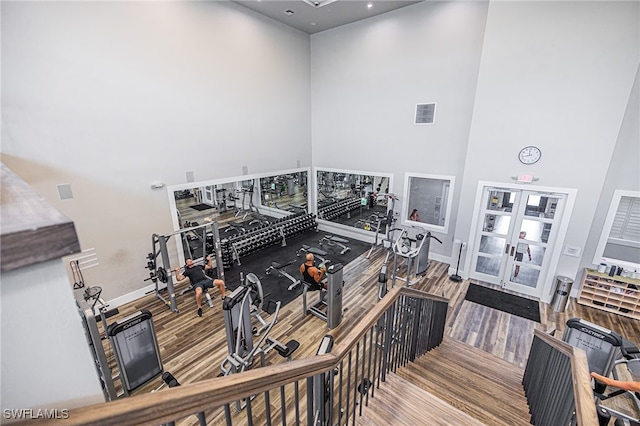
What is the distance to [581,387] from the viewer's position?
173 cm

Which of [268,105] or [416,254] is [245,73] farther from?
[416,254]

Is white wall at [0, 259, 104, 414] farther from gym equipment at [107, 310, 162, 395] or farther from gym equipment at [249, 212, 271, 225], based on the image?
gym equipment at [249, 212, 271, 225]

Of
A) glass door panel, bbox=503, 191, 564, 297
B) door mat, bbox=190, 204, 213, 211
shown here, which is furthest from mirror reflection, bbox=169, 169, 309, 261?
glass door panel, bbox=503, 191, 564, 297

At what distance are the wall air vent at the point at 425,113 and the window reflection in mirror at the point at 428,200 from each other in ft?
4.53

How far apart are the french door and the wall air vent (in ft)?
7.29

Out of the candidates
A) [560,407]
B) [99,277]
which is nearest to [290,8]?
[99,277]

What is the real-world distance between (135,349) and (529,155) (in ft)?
24.5

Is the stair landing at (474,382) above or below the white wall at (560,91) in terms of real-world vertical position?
below

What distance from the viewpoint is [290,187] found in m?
9.22

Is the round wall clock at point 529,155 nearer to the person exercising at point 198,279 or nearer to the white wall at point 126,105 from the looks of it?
the white wall at point 126,105

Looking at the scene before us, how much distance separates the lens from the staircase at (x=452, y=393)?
2309 millimetres

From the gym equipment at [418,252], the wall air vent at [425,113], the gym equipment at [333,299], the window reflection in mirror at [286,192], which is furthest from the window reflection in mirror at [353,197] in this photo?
the gym equipment at [333,299]

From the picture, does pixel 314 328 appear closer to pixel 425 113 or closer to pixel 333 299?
pixel 333 299

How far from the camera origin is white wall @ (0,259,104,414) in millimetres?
637
